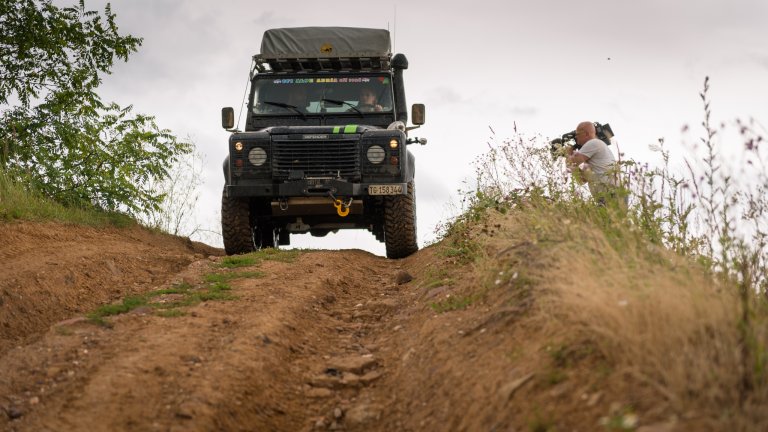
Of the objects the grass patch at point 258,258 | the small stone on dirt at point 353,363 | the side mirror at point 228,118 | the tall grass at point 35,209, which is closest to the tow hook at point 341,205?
the grass patch at point 258,258

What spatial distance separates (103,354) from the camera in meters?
4.94

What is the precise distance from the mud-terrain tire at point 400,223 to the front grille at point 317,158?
636 millimetres

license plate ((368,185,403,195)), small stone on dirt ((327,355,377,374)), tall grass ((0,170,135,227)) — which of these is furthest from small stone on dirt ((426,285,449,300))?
tall grass ((0,170,135,227))

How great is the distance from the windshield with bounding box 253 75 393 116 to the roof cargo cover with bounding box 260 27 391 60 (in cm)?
34

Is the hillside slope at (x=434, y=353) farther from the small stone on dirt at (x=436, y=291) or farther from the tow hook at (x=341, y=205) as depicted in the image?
the tow hook at (x=341, y=205)

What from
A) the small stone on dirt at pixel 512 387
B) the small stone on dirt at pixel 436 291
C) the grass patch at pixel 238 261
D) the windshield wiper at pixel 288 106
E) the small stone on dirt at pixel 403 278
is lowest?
the small stone on dirt at pixel 512 387

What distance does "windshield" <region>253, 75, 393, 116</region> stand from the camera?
35.0ft

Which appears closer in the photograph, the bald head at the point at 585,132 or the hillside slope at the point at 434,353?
the hillside slope at the point at 434,353

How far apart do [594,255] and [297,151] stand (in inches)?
225

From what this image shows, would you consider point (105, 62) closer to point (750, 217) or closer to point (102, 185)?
point (102, 185)

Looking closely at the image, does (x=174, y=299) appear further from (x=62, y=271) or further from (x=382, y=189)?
(x=382, y=189)

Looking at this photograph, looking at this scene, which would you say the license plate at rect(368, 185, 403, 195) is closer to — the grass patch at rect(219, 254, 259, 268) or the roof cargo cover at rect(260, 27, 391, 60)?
the grass patch at rect(219, 254, 259, 268)

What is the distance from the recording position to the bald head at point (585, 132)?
8.38m

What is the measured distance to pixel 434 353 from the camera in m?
4.84
